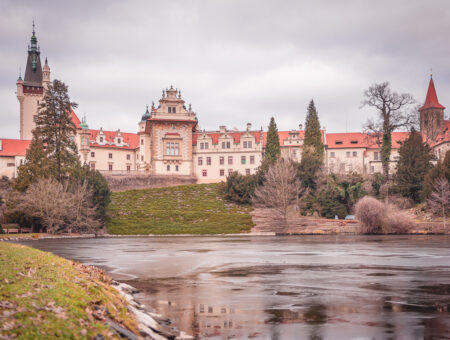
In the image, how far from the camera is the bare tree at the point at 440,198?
47.1 metres

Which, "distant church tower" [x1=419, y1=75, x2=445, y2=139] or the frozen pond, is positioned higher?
"distant church tower" [x1=419, y1=75, x2=445, y2=139]

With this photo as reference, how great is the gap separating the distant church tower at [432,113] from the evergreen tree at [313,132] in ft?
79.6

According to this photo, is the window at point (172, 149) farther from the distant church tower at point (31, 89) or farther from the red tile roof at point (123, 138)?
the distant church tower at point (31, 89)

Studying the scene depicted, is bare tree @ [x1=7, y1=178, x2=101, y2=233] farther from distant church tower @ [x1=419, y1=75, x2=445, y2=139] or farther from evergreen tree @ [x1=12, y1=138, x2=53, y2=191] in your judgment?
distant church tower @ [x1=419, y1=75, x2=445, y2=139]

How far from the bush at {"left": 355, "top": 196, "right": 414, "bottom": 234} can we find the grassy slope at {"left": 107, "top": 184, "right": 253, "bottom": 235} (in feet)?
43.5

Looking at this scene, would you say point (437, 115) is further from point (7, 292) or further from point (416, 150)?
point (7, 292)

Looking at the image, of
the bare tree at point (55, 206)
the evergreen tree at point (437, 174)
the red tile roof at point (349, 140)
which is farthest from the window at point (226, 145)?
the evergreen tree at point (437, 174)

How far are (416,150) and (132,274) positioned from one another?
50115 millimetres

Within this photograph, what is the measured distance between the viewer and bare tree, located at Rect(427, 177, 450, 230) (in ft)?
155

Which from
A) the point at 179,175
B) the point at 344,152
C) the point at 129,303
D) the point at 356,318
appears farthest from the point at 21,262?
the point at 344,152

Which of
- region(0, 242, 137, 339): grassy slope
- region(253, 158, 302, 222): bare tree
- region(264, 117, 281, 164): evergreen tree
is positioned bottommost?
region(0, 242, 137, 339): grassy slope

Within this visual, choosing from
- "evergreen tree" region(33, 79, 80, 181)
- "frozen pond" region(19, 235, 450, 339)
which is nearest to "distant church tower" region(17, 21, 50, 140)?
"evergreen tree" region(33, 79, 80, 181)

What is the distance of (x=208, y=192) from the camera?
76.0m

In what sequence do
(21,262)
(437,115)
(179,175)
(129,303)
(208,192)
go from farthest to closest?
1. (437,115)
2. (179,175)
3. (208,192)
4. (21,262)
5. (129,303)
